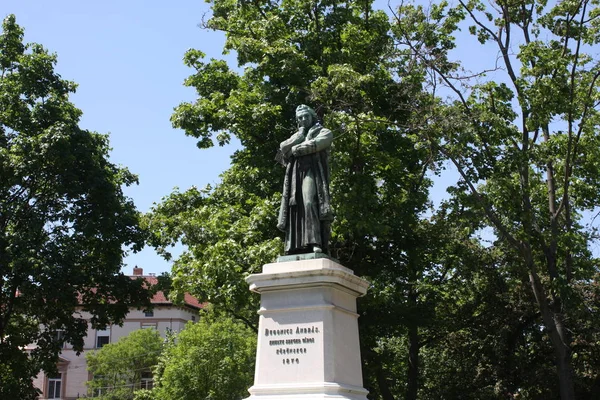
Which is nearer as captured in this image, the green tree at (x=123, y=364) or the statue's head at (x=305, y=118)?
the statue's head at (x=305, y=118)

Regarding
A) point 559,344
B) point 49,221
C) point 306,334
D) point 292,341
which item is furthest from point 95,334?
point 306,334

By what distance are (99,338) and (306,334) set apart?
56102mm

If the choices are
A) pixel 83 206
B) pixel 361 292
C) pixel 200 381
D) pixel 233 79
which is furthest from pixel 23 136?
pixel 361 292

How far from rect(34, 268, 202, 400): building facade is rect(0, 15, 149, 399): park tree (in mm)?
28105

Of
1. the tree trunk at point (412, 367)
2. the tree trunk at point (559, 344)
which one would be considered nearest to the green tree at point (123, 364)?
the tree trunk at point (412, 367)

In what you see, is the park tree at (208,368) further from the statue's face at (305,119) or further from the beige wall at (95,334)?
the statue's face at (305,119)

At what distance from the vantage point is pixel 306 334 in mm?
10086

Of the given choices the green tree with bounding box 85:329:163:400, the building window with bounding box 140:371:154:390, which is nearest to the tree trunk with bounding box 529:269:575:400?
the green tree with bounding box 85:329:163:400

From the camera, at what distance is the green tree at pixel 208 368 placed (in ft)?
113

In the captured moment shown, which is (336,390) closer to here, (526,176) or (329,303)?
(329,303)

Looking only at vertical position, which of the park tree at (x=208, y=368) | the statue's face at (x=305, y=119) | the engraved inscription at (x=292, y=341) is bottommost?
the engraved inscription at (x=292, y=341)

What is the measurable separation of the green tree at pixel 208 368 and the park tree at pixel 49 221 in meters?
9.18

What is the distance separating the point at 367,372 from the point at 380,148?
250 inches

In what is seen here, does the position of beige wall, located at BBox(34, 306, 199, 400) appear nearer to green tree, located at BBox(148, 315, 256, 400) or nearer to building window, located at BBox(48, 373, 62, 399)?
building window, located at BBox(48, 373, 62, 399)
